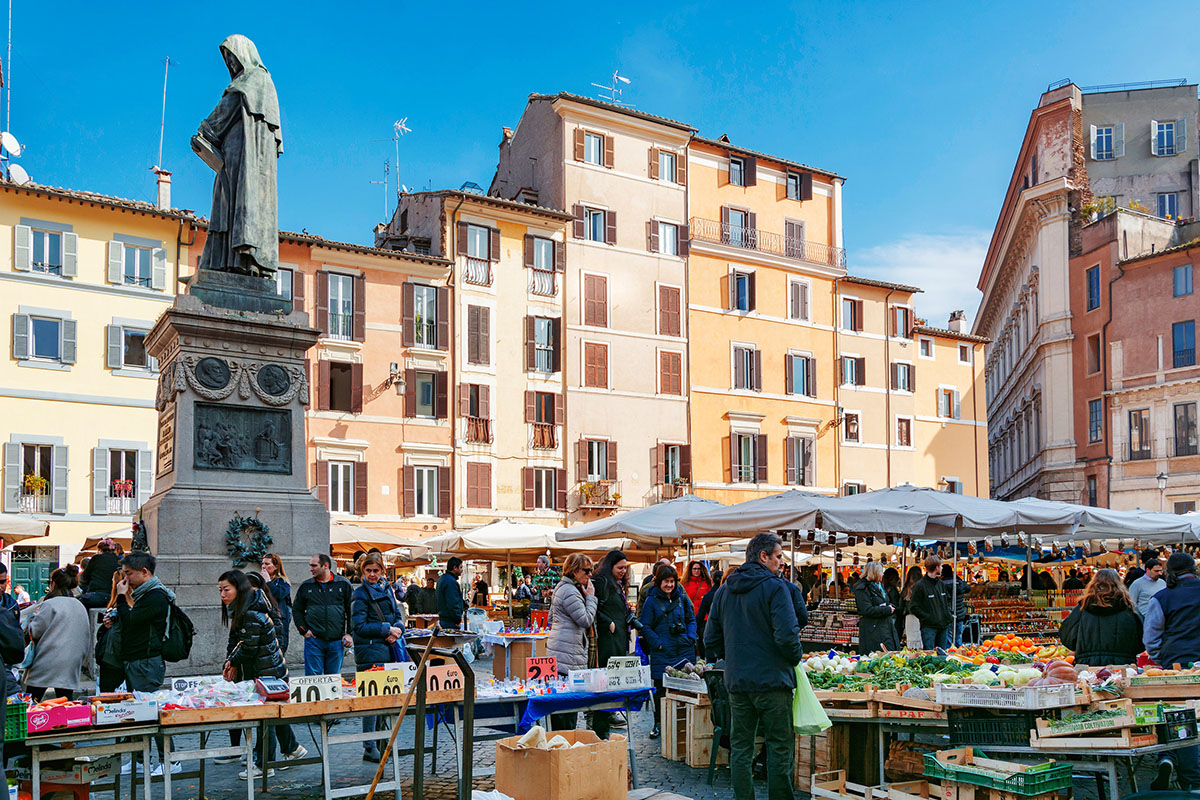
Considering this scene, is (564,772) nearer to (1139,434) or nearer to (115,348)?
(115,348)

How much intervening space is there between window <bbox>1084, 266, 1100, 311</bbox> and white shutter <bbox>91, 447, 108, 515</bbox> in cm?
3481

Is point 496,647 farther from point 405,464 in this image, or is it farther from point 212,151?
point 405,464

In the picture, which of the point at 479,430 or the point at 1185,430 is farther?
the point at 1185,430

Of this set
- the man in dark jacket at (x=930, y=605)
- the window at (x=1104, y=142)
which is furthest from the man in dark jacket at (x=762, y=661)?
the window at (x=1104, y=142)

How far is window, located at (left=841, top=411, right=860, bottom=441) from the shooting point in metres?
42.0

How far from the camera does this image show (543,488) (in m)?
35.3

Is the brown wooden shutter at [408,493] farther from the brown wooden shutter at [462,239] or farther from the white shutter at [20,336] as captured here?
the white shutter at [20,336]

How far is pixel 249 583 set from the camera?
26.8 ft

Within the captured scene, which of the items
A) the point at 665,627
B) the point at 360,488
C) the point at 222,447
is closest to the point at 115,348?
the point at 360,488

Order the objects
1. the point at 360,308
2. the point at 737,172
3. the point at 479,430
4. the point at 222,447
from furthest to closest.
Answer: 1. the point at 737,172
2. the point at 479,430
3. the point at 360,308
4. the point at 222,447

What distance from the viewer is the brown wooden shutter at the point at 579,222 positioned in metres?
36.7

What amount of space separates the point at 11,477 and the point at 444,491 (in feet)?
36.8

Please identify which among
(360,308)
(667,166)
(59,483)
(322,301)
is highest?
(667,166)

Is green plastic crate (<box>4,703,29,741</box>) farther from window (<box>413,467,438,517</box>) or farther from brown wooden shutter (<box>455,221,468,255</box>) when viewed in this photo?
brown wooden shutter (<box>455,221,468,255</box>)
